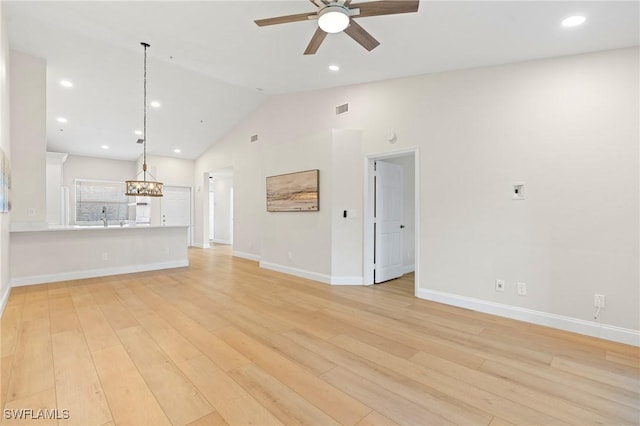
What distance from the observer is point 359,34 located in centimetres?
262

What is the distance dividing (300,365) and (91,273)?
4.90m

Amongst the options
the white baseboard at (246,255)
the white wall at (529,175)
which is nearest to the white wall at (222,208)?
the white baseboard at (246,255)

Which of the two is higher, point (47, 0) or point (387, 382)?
point (47, 0)

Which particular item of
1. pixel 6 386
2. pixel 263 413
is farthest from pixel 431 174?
pixel 6 386

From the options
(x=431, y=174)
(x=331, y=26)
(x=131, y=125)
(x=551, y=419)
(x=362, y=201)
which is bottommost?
(x=551, y=419)

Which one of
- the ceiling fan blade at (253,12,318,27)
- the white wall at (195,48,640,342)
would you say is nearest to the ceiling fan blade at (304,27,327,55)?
the ceiling fan blade at (253,12,318,27)

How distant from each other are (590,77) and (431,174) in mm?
1809

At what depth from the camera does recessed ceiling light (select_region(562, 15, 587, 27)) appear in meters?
2.49

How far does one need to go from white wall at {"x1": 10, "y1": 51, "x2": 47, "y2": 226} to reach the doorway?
538cm

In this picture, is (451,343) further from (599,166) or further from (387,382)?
(599,166)

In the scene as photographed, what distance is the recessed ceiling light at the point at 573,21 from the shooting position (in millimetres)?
2489

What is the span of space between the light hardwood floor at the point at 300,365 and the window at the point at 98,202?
637 centimetres

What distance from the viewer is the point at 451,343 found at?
2.71 meters

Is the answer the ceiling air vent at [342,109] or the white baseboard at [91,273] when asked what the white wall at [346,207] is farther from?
the white baseboard at [91,273]
